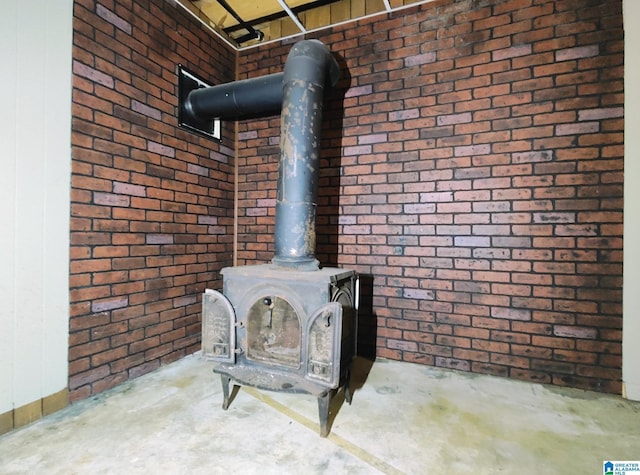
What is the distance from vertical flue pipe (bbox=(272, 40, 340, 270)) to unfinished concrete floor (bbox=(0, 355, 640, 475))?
0.87m

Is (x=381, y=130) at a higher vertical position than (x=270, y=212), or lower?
higher

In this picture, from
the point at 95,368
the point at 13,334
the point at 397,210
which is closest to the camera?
the point at 13,334

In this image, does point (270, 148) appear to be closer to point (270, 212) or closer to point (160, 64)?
point (270, 212)

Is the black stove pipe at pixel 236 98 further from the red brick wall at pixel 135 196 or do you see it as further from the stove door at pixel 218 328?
the stove door at pixel 218 328

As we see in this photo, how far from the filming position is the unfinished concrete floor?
140 centimetres

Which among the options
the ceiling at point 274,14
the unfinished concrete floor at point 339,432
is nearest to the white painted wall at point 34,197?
the unfinished concrete floor at point 339,432

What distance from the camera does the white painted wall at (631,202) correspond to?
76.8 inches

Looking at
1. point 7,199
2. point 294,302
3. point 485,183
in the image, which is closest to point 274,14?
point 485,183

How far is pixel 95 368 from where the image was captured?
1950 mm

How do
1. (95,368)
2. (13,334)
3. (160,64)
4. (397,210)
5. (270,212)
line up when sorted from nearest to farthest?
(13,334), (95,368), (160,64), (397,210), (270,212)

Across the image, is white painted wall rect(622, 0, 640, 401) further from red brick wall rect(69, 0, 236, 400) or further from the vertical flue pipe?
red brick wall rect(69, 0, 236, 400)

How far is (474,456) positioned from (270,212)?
7.32 ft

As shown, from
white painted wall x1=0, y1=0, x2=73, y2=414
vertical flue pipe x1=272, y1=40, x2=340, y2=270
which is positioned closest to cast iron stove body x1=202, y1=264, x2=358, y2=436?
vertical flue pipe x1=272, y1=40, x2=340, y2=270

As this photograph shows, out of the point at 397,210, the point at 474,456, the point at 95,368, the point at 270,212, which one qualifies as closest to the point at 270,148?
the point at 270,212
